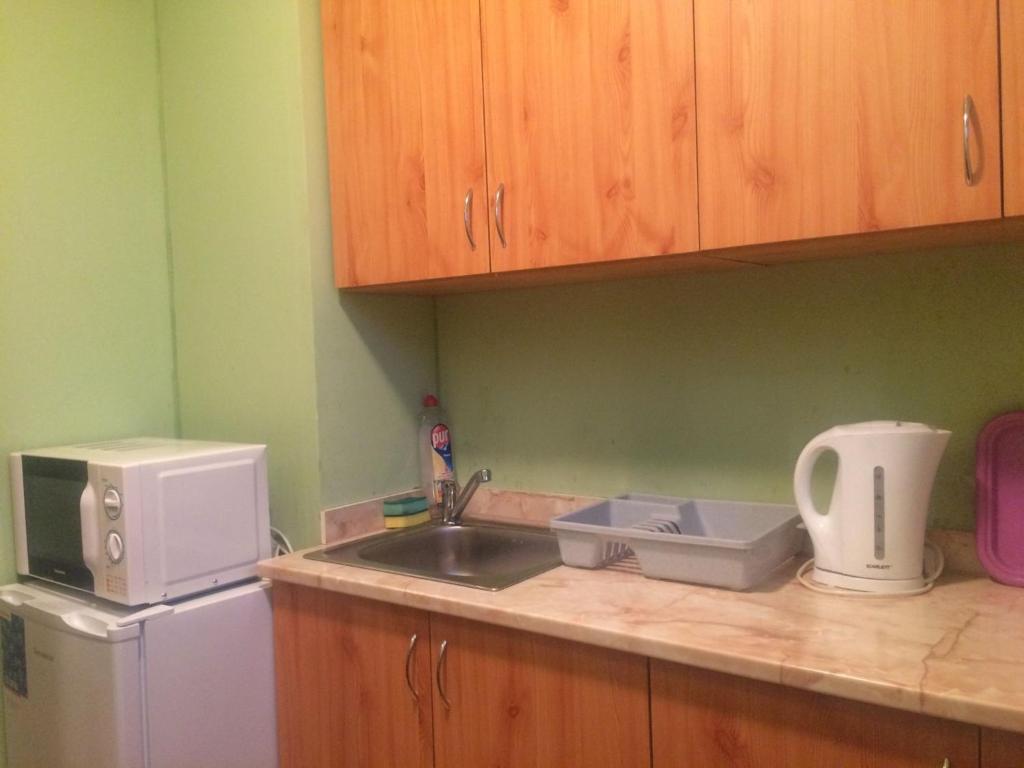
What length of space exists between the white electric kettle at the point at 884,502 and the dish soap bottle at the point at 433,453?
106cm

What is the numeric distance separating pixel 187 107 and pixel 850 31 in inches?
66.1

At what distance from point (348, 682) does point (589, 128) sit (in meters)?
1.22

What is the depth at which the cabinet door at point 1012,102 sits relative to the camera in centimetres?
107

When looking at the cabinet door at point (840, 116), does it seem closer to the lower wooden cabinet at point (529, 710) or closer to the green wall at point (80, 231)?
the lower wooden cabinet at point (529, 710)

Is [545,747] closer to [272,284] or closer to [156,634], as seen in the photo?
[156,634]

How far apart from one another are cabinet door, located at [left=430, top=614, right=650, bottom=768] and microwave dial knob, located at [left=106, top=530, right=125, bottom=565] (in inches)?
25.7

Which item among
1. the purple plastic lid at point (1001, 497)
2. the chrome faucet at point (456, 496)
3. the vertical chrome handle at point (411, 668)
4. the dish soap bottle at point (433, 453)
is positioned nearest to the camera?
the purple plastic lid at point (1001, 497)

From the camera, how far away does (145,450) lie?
1.73 meters

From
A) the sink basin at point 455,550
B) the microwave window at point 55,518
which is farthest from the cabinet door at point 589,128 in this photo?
the microwave window at point 55,518

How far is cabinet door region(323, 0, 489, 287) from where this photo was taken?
1640mm

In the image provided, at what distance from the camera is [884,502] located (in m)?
1.30

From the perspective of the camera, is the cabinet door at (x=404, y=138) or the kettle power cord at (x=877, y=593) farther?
the cabinet door at (x=404, y=138)

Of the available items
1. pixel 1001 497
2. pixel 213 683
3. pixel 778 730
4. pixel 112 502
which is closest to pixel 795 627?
pixel 778 730

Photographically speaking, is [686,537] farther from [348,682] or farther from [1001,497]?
[348,682]
